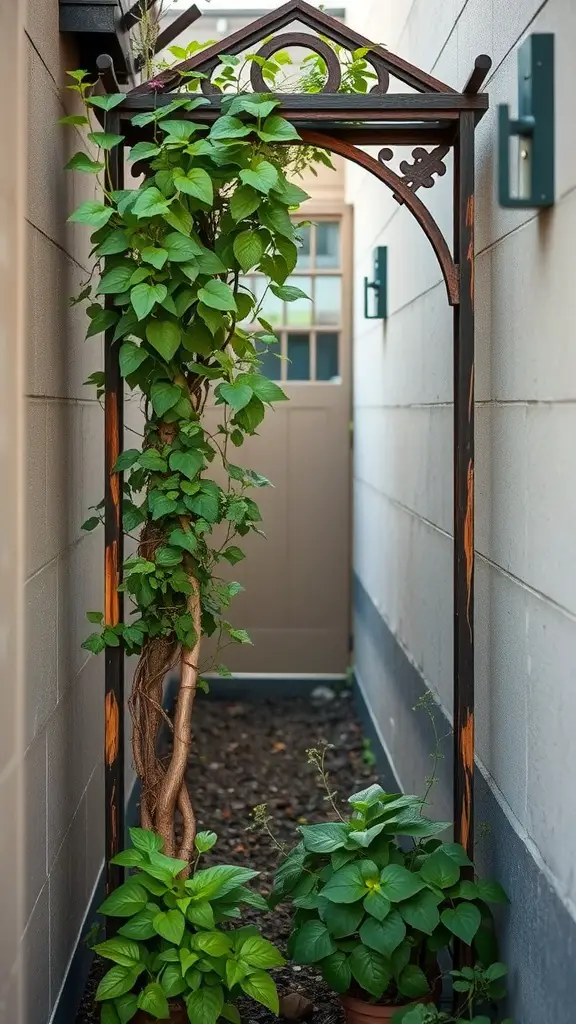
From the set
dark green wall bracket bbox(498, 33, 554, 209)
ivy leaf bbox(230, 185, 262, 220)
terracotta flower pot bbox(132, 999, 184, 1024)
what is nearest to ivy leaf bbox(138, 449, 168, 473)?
ivy leaf bbox(230, 185, 262, 220)

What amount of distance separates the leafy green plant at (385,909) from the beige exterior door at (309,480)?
354cm

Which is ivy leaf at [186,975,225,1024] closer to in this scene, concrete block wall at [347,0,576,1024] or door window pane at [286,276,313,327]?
concrete block wall at [347,0,576,1024]

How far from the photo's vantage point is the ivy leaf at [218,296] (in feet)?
7.61

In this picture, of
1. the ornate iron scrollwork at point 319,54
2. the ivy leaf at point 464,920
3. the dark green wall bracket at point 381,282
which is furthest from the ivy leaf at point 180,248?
the dark green wall bracket at point 381,282

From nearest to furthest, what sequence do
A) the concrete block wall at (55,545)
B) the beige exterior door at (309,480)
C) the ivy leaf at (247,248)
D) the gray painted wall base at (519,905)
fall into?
the gray painted wall base at (519,905) → the concrete block wall at (55,545) → the ivy leaf at (247,248) → the beige exterior door at (309,480)

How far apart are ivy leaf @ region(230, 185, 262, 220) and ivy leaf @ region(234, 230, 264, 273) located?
45mm

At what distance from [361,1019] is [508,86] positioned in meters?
1.85

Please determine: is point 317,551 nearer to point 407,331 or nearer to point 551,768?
point 407,331

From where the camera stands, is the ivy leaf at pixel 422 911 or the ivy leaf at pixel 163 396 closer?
the ivy leaf at pixel 422 911

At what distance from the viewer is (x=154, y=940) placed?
7.82 feet

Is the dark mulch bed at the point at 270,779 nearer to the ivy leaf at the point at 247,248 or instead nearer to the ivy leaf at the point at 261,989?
the ivy leaf at the point at 261,989

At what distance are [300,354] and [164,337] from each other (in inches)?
148

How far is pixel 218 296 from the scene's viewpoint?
2.34m

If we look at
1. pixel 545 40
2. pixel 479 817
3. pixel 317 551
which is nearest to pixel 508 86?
pixel 545 40
